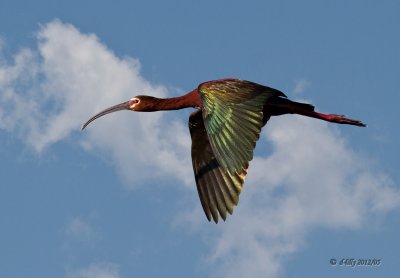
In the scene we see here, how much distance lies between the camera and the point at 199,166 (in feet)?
69.5

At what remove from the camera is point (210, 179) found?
68.1 feet

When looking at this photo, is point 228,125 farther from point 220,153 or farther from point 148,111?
point 148,111

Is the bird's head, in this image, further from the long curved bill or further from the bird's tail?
the bird's tail

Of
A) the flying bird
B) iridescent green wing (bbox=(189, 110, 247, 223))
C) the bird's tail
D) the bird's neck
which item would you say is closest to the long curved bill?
the flying bird

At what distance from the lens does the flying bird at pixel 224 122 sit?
1655 cm

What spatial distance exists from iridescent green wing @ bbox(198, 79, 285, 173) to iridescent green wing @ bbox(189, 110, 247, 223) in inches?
85.3

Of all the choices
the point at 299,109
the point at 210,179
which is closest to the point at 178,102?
the point at 210,179

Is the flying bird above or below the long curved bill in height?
below

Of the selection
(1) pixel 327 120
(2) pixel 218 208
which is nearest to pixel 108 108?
(2) pixel 218 208

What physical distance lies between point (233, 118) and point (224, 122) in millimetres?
202

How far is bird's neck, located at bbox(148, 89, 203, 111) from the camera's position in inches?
772

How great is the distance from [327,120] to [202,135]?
280 cm

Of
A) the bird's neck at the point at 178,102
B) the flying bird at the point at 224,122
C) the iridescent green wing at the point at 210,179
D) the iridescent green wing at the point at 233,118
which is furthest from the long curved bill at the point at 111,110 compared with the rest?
the iridescent green wing at the point at 233,118

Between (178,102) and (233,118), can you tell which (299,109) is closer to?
(178,102)
